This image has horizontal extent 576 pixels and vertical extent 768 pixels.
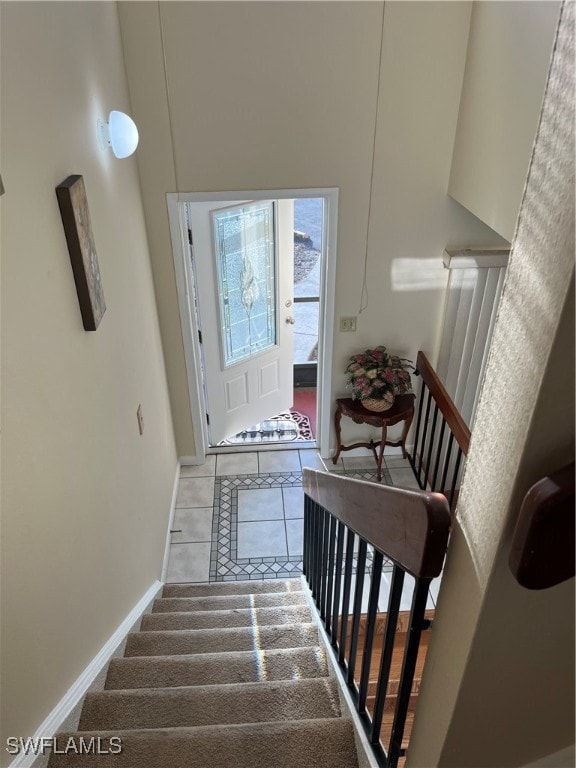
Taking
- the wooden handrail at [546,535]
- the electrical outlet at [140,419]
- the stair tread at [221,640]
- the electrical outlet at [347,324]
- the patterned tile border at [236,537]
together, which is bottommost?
the patterned tile border at [236,537]

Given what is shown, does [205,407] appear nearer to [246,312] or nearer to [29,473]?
[246,312]

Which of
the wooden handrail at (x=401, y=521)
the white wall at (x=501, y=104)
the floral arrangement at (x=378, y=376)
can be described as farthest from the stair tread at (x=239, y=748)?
the floral arrangement at (x=378, y=376)

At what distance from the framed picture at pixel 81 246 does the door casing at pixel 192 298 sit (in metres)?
1.43

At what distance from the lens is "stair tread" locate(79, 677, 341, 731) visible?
5.90 ft

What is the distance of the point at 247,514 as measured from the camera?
160 inches

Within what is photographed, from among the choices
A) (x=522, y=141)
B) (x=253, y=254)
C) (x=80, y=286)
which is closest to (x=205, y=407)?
(x=253, y=254)

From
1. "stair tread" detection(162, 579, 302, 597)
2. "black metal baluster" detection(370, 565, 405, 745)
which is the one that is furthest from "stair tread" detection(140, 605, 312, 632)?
"black metal baluster" detection(370, 565, 405, 745)

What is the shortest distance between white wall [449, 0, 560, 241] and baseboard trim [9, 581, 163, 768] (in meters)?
2.41

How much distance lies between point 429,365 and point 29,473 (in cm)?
290

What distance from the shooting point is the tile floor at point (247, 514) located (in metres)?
3.69

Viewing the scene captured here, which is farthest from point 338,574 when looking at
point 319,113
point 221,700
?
point 319,113

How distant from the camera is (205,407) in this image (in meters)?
4.43

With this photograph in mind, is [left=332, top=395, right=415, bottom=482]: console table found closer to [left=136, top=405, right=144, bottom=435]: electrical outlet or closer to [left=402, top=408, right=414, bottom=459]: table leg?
[left=402, top=408, right=414, bottom=459]: table leg

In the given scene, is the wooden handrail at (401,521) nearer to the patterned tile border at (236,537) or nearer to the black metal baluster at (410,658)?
the black metal baluster at (410,658)
